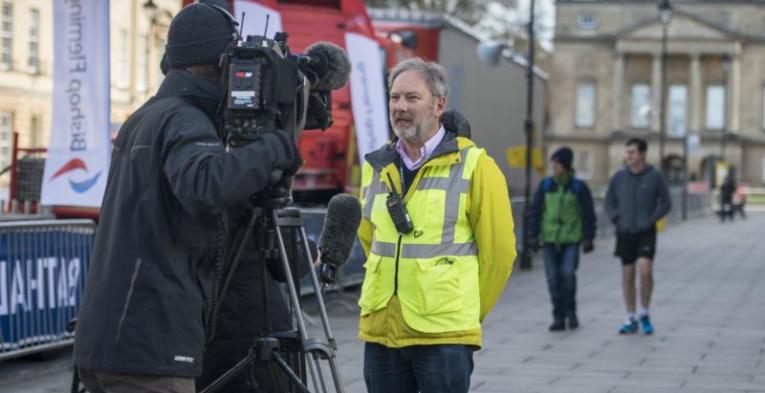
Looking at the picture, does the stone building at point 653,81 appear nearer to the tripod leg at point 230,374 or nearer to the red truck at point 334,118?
the red truck at point 334,118

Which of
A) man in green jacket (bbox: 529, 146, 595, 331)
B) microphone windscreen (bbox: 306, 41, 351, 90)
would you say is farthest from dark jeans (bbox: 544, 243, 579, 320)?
microphone windscreen (bbox: 306, 41, 351, 90)

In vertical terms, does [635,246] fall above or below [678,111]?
below

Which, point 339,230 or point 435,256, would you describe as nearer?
point 339,230

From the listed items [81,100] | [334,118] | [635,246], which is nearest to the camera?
[81,100]

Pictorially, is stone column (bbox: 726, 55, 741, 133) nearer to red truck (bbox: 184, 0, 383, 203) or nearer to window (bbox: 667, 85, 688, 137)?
window (bbox: 667, 85, 688, 137)

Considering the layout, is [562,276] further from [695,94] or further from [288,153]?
[695,94]

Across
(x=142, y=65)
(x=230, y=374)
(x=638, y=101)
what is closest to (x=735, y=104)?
(x=638, y=101)

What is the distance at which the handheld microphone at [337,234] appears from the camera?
5.25 m

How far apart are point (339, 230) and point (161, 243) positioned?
2.98ft

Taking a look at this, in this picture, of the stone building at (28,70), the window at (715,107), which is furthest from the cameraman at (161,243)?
the window at (715,107)

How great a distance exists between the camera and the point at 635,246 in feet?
47.0

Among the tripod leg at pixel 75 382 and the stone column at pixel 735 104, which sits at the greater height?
the stone column at pixel 735 104

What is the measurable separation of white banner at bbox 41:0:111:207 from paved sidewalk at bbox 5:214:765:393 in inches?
62.3

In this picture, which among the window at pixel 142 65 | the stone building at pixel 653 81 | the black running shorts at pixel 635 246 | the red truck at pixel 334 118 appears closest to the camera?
the black running shorts at pixel 635 246
